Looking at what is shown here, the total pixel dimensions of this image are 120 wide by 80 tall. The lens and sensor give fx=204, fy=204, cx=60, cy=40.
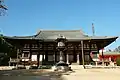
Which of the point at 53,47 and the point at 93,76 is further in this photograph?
the point at 53,47

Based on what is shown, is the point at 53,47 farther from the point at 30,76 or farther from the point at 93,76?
the point at 93,76

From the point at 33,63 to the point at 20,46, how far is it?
20.3 ft

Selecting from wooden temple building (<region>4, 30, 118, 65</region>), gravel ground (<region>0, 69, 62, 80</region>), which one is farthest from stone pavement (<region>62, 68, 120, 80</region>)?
wooden temple building (<region>4, 30, 118, 65</region>)

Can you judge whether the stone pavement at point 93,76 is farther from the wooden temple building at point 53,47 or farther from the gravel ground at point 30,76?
the wooden temple building at point 53,47

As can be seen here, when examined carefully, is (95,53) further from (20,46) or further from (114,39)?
(20,46)

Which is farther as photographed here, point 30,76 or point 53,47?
point 53,47

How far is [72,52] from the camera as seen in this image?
123 ft

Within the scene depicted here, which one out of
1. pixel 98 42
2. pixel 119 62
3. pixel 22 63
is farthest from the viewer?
pixel 98 42

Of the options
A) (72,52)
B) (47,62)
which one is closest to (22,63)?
(47,62)

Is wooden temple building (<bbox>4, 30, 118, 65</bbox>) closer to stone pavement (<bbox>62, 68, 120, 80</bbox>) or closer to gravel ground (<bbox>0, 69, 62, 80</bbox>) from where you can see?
stone pavement (<bbox>62, 68, 120, 80</bbox>)

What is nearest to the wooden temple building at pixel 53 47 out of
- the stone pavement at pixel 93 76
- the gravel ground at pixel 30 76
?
the stone pavement at pixel 93 76

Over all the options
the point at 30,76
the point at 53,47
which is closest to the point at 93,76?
the point at 30,76

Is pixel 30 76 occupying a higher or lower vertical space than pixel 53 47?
lower

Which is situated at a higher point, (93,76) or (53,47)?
(53,47)
